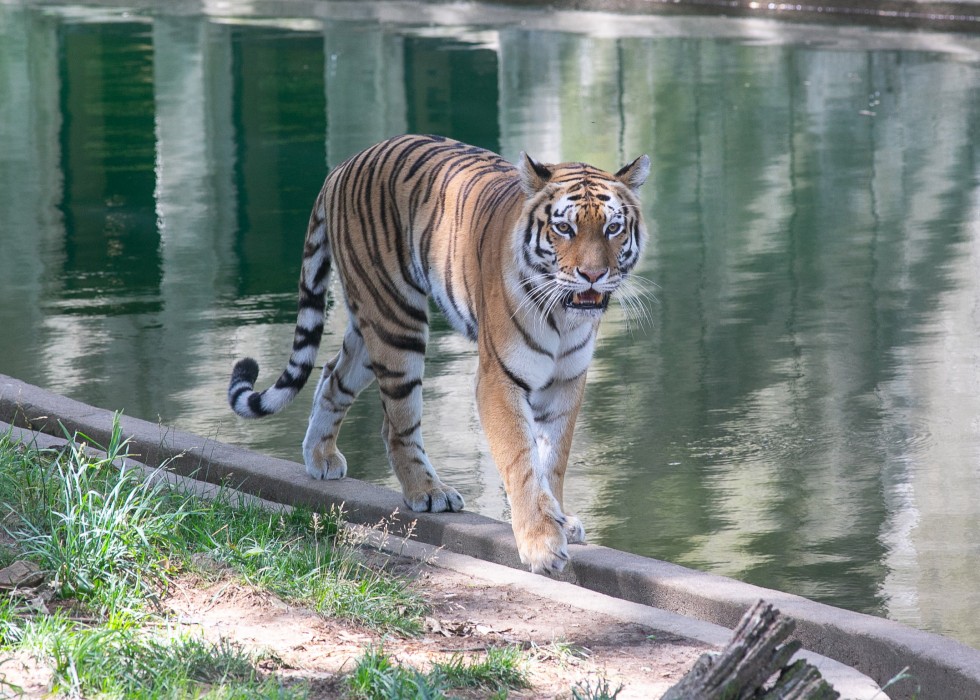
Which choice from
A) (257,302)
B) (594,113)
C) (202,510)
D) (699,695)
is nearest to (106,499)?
(202,510)

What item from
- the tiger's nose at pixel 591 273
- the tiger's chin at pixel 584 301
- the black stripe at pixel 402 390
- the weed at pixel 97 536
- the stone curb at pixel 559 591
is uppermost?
the tiger's nose at pixel 591 273

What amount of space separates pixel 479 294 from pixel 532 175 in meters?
0.50

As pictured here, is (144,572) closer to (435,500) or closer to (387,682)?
(387,682)

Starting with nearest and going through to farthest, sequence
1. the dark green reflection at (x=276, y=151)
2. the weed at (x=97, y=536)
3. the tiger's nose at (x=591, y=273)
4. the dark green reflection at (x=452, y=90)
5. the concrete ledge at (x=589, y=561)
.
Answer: the concrete ledge at (x=589, y=561), the weed at (x=97, y=536), the tiger's nose at (x=591, y=273), the dark green reflection at (x=276, y=151), the dark green reflection at (x=452, y=90)

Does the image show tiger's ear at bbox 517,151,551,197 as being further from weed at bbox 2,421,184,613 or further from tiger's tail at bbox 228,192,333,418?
weed at bbox 2,421,184,613

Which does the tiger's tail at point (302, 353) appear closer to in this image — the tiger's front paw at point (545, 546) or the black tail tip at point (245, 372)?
the black tail tip at point (245, 372)

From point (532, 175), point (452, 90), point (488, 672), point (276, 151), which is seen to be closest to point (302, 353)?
point (532, 175)

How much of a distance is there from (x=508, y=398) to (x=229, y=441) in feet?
7.07

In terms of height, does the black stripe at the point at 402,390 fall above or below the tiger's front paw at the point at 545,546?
above

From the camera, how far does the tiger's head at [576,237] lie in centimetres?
497

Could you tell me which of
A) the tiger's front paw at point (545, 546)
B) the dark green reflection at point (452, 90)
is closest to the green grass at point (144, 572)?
the tiger's front paw at point (545, 546)

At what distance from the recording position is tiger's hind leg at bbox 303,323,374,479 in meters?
5.95

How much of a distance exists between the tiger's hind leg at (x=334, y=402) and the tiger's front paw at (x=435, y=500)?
45cm

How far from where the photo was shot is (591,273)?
4.94 meters
